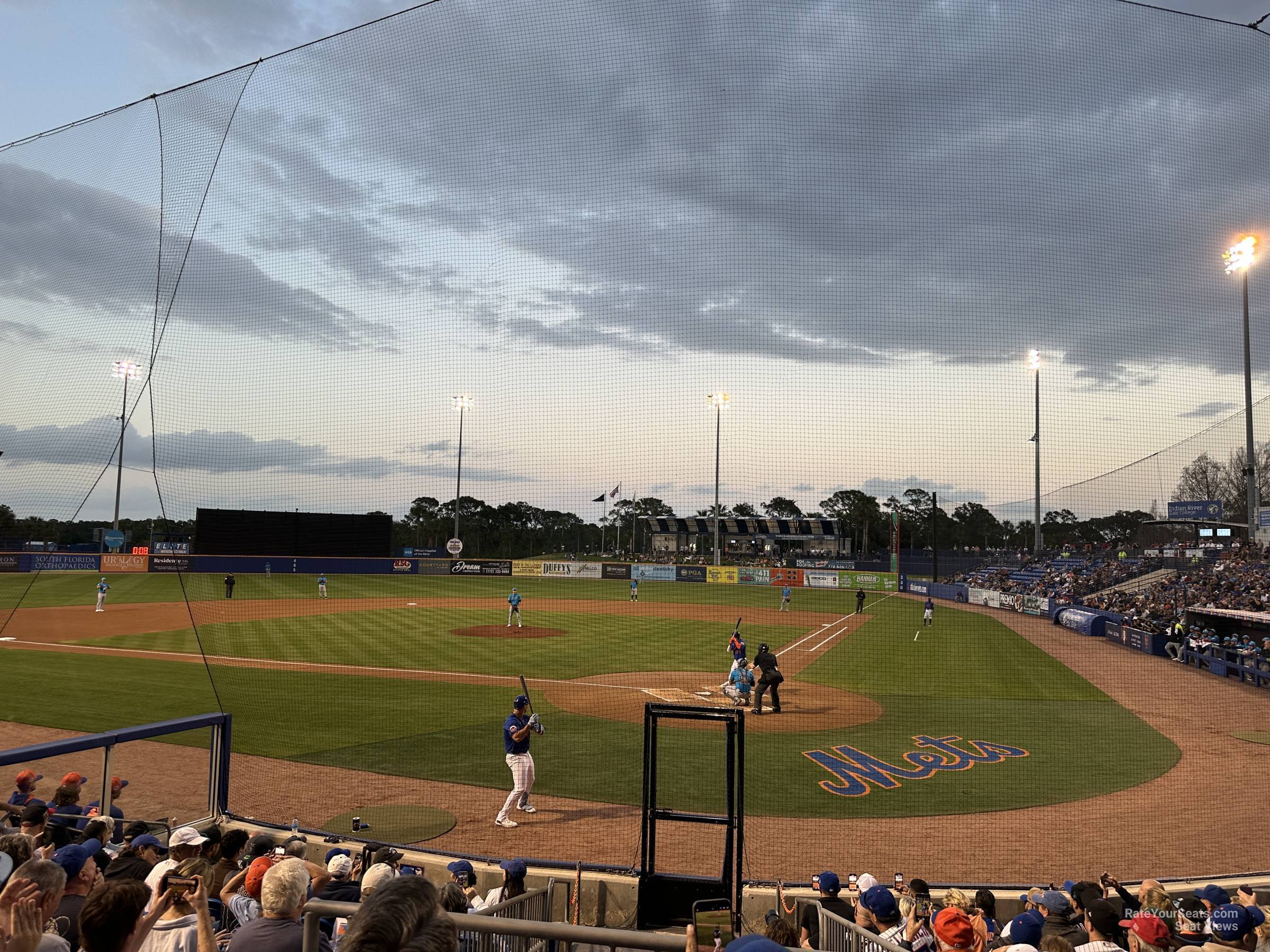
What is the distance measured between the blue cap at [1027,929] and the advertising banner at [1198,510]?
135 ft

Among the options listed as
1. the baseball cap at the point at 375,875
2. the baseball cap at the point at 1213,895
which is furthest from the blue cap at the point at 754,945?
the baseball cap at the point at 1213,895

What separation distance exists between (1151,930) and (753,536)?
83596 mm

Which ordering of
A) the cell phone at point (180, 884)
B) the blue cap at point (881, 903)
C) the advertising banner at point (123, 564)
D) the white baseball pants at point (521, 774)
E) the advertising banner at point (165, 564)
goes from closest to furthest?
1. the cell phone at point (180, 884)
2. the blue cap at point (881, 903)
3. the white baseball pants at point (521, 774)
4. the advertising banner at point (165, 564)
5. the advertising banner at point (123, 564)

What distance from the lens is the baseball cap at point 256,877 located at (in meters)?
4.98

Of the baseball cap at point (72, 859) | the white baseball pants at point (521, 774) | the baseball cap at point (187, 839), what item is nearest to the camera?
the baseball cap at point (72, 859)

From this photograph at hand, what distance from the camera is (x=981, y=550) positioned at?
72312 millimetres

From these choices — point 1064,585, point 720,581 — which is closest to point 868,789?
point 1064,585

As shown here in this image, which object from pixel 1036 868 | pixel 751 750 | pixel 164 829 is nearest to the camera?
pixel 164 829

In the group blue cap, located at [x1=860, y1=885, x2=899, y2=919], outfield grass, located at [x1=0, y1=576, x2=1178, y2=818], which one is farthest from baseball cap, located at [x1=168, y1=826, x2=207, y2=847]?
outfield grass, located at [x1=0, y1=576, x2=1178, y2=818]

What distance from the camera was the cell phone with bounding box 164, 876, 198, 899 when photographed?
3.79 meters

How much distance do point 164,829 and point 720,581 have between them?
53691mm

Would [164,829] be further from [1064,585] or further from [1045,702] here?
[1064,585]

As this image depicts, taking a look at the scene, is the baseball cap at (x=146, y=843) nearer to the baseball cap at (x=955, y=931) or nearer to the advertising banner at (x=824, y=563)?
the baseball cap at (x=955, y=931)

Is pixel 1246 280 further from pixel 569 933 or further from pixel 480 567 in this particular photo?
pixel 480 567
